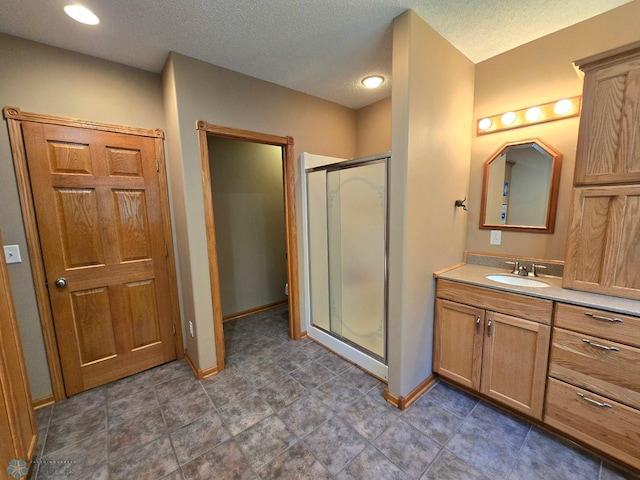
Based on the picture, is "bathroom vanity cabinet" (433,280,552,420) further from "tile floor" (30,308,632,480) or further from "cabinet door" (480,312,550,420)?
"tile floor" (30,308,632,480)

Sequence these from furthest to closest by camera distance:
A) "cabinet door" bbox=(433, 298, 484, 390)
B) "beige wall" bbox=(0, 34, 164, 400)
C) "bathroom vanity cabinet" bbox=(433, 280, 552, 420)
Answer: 1. "cabinet door" bbox=(433, 298, 484, 390)
2. "beige wall" bbox=(0, 34, 164, 400)
3. "bathroom vanity cabinet" bbox=(433, 280, 552, 420)

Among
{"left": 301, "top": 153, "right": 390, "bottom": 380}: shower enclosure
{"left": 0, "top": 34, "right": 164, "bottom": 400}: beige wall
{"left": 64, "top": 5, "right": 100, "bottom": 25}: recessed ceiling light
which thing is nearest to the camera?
{"left": 64, "top": 5, "right": 100, "bottom": 25}: recessed ceiling light

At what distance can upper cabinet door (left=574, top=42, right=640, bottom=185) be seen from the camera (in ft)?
4.30

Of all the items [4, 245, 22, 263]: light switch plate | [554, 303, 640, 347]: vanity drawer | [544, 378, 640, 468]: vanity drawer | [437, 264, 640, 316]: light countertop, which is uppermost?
[4, 245, 22, 263]: light switch plate

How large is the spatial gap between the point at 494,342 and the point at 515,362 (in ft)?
0.48

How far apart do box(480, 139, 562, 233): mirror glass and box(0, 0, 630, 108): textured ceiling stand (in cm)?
78

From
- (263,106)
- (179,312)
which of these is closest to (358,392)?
(179,312)

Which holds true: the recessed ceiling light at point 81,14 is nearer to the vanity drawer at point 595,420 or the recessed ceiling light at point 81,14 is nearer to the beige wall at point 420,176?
the beige wall at point 420,176

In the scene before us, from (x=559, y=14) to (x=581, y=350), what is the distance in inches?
79.3

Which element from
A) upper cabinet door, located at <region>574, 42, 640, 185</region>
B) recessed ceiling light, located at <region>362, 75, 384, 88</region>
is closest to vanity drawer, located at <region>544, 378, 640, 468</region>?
upper cabinet door, located at <region>574, 42, 640, 185</region>

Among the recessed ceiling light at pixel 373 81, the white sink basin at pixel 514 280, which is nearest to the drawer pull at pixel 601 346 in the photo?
the white sink basin at pixel 514 280

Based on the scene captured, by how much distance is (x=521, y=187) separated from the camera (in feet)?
6.66

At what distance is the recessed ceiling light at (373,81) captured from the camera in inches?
91.4

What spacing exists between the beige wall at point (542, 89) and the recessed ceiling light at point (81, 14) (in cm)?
272
